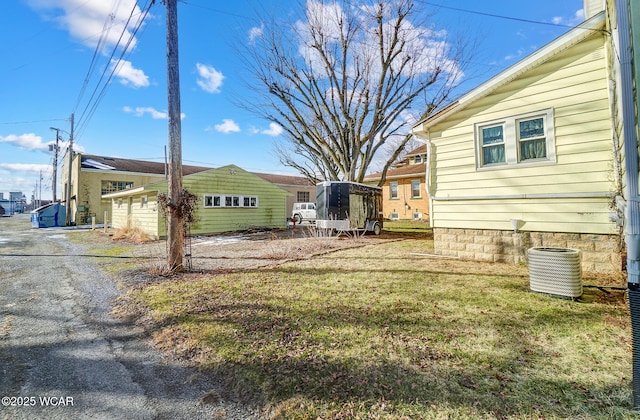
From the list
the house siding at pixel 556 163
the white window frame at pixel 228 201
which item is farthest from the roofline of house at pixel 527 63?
the white window frame at pixel 228 201

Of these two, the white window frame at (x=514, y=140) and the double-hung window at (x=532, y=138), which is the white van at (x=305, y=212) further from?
the double-hung window at (x=532, y=138)

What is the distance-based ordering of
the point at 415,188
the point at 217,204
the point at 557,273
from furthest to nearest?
the point at 415,188, the point at 217,204, the point at 557,273

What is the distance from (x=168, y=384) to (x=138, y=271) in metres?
5.18

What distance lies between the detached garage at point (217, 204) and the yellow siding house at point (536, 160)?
39.1 feet

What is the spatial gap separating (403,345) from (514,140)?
592 centimetres

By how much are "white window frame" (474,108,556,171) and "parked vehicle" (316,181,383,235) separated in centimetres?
643

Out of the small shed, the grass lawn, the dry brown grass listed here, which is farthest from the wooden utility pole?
the small shed

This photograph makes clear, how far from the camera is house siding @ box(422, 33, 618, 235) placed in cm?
550

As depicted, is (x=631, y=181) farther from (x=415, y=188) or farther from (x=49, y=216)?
(x=49, y=216)

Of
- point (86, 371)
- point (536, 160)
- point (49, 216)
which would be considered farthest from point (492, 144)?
point (49, 216)

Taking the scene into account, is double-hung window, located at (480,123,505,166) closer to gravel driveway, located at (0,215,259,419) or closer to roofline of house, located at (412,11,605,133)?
roofline of house, located at (412,11,605,133)

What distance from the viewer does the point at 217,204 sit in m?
16.4

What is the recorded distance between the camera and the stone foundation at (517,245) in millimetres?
5449

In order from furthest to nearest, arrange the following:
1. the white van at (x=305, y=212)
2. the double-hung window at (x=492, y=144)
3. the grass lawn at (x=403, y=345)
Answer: the white van at (x=305, y=212)
the double-hung window at (x=492, y=144)
the grass lawn at (x=403, y=345)
